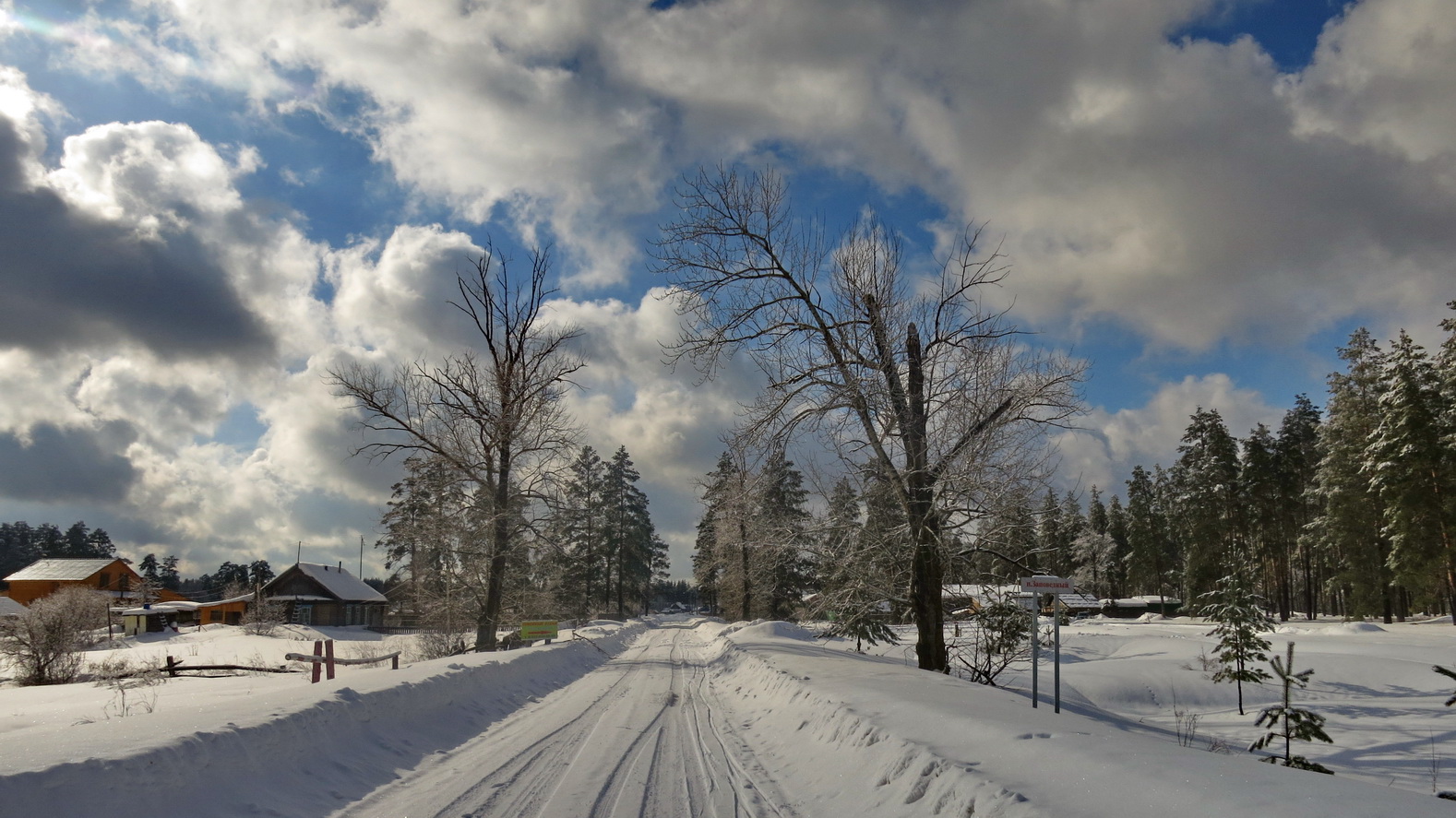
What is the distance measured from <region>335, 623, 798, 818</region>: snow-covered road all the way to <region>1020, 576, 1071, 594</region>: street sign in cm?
380

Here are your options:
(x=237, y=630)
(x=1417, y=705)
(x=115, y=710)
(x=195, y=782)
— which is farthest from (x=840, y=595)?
(x=237, y=630)

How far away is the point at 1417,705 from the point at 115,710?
87.5 ft

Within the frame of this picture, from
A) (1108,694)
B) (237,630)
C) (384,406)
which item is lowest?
(237,630)

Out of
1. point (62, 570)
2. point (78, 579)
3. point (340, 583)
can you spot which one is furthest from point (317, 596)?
point (62, 570)

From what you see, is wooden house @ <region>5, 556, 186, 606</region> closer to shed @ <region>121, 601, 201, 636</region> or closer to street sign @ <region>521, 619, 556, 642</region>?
shed @ <region>121, 601, 201, 636</region>

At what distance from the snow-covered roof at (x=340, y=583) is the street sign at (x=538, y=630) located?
3778cm

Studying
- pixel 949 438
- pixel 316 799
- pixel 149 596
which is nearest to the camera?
pixel 316 799

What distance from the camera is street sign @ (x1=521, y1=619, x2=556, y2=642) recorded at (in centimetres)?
2489

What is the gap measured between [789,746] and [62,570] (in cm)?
8393

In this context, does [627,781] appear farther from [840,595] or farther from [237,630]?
[237,630]

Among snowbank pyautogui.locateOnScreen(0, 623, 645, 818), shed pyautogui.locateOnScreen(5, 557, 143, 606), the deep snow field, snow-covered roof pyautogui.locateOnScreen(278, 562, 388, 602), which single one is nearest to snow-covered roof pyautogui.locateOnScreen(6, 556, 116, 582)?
shed pyautogui.locateOnScreen(5, 557, 143, 606)

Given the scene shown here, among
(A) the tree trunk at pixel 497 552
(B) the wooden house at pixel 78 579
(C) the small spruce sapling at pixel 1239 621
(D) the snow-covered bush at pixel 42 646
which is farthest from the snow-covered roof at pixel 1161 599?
(B) the wooden house at pixel 78 579

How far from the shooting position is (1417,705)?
699 inches

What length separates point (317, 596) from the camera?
191 ft
